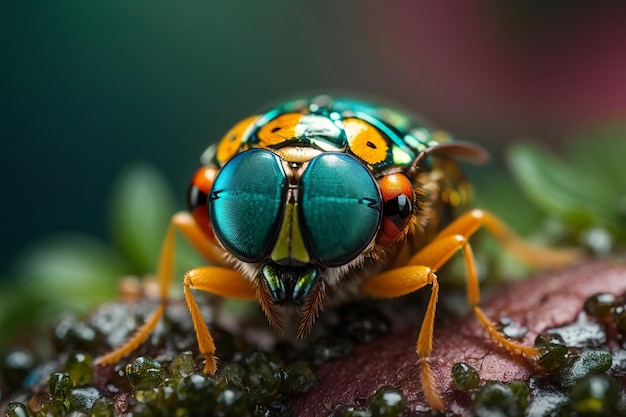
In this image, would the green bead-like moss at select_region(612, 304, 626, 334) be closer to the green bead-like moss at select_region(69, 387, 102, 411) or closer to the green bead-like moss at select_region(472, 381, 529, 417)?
the green bead-like moss at select_region(472, 381, 529, 417)

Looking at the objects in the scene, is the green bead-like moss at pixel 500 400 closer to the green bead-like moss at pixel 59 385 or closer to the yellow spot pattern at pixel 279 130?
the yellow spot pattern at pixel 279 130

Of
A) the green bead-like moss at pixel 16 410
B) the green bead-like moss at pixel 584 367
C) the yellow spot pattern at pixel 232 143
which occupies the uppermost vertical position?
the yellow spot pattern at pixel 232 143

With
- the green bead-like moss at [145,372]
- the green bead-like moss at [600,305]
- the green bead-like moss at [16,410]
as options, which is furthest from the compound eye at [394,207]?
the green bead-like moss at [16,410]

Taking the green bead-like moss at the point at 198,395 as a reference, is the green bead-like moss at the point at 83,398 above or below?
below

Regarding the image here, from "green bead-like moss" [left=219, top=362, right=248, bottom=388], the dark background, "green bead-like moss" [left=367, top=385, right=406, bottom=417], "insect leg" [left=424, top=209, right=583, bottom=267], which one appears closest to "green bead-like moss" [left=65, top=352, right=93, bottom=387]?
"green bead-like moss" [left=219, top=362, right=248, bottom=388]

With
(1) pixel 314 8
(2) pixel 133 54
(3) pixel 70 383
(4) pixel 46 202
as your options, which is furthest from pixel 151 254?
(1) pixel 314 8
